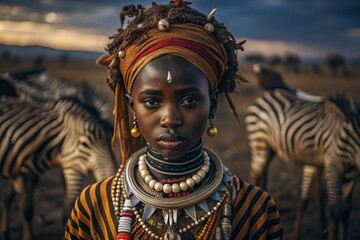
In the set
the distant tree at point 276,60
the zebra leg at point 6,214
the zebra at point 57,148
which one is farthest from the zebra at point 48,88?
the distant tree at point 276,60

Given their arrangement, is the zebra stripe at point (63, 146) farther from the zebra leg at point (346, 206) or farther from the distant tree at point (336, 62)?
the distant tree at point (336, 62)

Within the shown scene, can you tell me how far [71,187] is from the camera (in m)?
5.00

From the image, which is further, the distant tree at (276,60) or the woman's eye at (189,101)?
the distant tree at (276,60)

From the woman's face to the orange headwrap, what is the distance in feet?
0.10

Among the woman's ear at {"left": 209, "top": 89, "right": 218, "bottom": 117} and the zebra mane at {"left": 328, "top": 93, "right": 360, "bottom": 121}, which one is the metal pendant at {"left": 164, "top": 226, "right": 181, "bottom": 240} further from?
the zebra mane at {"left": 328, "top": 93, "right": 360, "bottom": 121}

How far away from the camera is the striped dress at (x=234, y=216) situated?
2010 mm

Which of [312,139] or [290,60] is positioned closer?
[312,139]

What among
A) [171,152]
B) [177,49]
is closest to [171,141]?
[171,152]

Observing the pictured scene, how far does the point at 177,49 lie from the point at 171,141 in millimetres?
421

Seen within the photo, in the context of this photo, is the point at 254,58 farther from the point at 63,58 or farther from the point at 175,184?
the point at 175,184

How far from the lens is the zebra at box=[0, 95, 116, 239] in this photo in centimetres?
506

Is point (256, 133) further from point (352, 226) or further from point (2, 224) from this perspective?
point (2, 224)

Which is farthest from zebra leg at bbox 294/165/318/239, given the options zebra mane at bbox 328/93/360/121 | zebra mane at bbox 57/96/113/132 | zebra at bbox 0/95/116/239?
zebra mane at bbox 57/96/113/132

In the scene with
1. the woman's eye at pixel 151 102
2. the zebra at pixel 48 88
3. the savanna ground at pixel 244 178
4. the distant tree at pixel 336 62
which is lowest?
the savanna ground at pixel 244 178
